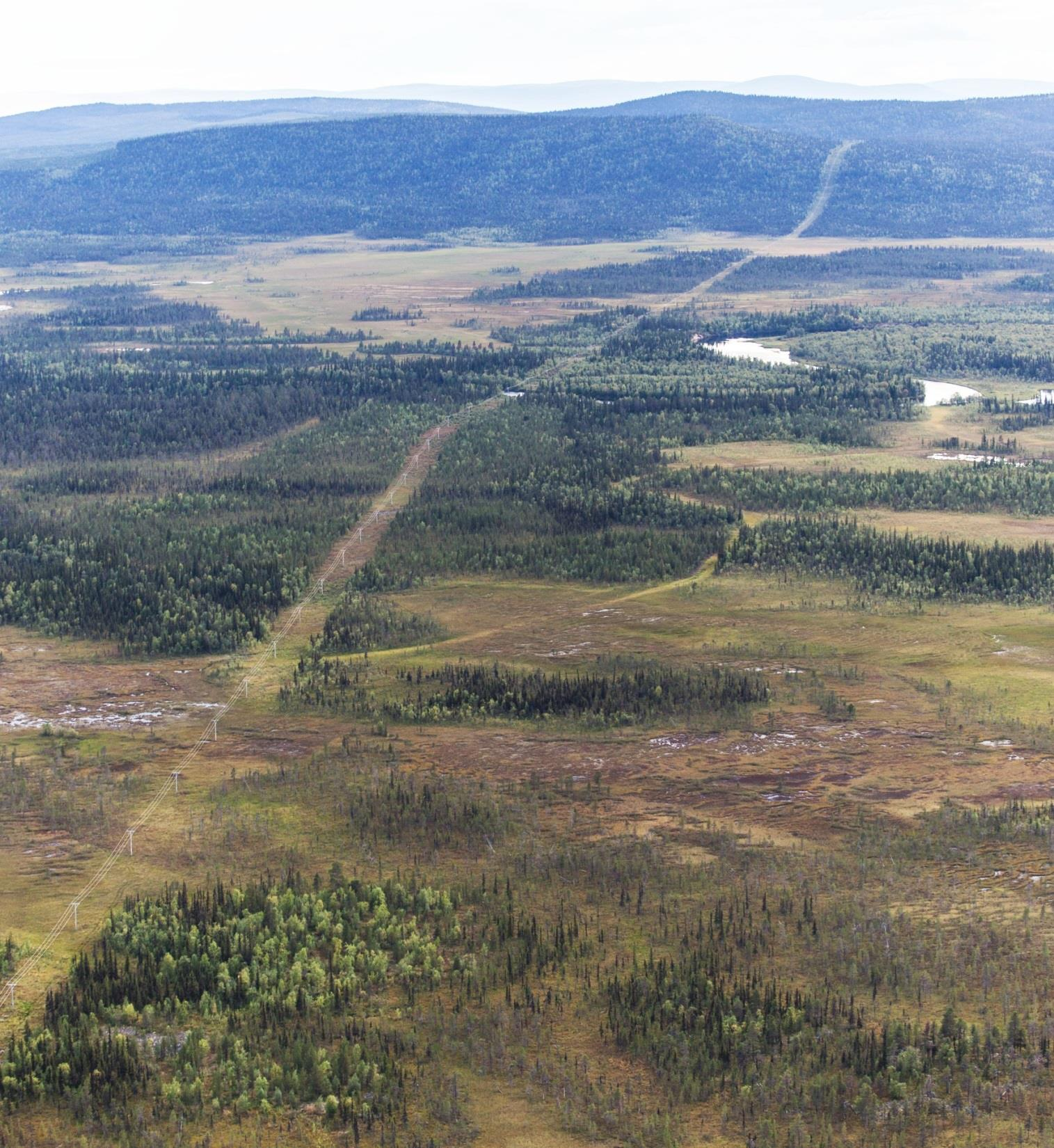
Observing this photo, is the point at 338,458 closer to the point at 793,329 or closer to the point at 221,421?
the point at 221,421

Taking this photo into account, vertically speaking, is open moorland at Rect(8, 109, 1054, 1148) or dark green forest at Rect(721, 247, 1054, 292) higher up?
dark green forest at Rect(721, 247, 1054, 292)

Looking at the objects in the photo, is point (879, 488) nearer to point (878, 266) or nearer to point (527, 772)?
point (527, 772)

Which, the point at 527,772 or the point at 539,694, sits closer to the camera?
the point at 527,772

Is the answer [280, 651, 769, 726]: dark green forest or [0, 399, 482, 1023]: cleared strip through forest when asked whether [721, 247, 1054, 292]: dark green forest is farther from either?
[280, 651, 769, 726]: dark green forest

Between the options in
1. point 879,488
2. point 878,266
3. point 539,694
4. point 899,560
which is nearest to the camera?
point 539,694

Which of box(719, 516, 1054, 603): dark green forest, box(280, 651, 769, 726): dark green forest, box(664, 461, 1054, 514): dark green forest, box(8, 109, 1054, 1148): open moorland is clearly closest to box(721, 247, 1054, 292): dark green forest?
box(8, 109, 1054, 1148): open moorland

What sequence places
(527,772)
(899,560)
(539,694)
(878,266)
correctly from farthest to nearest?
1. (878,266)
2. (899,560)
3. (539,694)
4. (527,772)

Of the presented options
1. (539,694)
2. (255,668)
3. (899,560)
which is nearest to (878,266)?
(899,560)

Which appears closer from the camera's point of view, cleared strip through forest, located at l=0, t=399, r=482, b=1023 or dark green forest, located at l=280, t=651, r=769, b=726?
cleared strip through forest, located at l=0, t=399, r=482, b=1023

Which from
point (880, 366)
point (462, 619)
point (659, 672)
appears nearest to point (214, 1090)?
point (659, 672)
